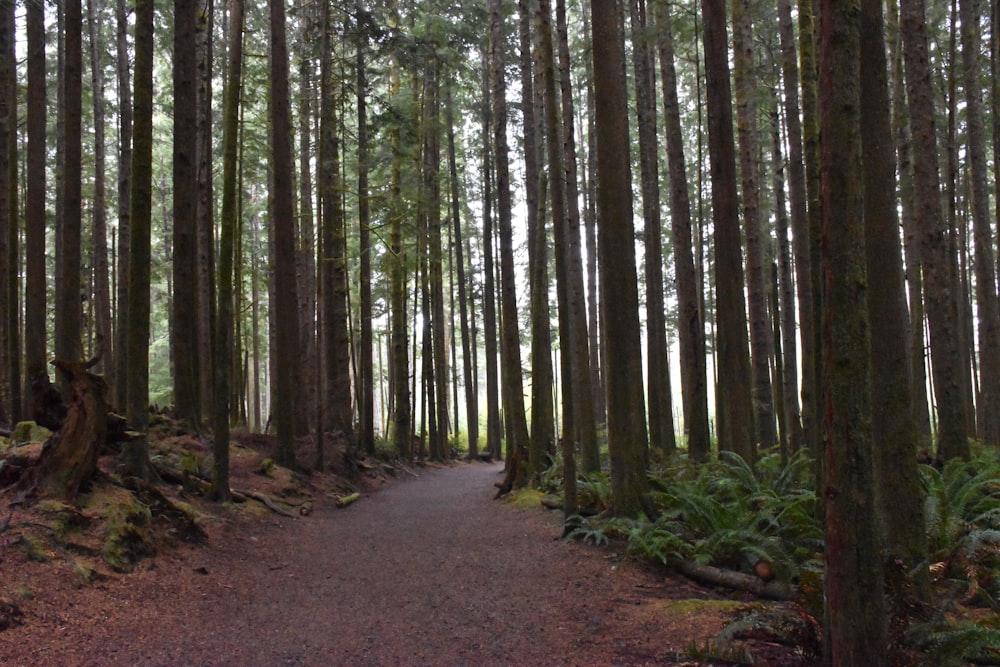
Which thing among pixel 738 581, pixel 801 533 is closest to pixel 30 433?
pixel 738 581

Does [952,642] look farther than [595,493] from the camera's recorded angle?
No

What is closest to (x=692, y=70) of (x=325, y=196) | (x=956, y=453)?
(x=325, y=196)

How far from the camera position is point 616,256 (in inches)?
325

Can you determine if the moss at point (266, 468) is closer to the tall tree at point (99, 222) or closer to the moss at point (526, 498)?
the moss at point (526, 498)

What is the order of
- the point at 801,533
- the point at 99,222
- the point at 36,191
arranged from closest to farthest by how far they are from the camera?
1. the point at 801,533
2. the point at 36,191
3. the point at 99,222

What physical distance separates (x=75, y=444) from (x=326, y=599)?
283 centimetres

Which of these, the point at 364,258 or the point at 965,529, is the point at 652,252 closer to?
the point at 364,258

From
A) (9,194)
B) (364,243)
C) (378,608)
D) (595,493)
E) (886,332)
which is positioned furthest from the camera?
(364,243)

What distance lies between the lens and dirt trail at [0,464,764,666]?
458cm

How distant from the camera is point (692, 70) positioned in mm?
20484

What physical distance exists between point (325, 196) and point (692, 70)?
12.1 meters

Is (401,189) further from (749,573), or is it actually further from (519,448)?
(749,573)

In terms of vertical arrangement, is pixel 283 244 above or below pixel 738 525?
above

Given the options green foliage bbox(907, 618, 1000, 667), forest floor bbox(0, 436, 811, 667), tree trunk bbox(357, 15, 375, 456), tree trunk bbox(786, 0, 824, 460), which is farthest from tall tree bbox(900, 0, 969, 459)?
tree trunk bbox(357, 15, 375, 456)
